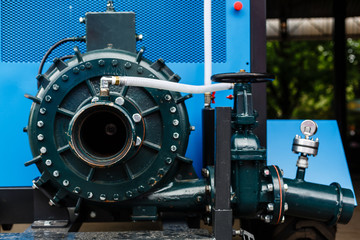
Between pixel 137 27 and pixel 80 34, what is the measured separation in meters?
0.36

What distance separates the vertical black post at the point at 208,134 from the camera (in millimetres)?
2350

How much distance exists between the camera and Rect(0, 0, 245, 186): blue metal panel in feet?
8.32

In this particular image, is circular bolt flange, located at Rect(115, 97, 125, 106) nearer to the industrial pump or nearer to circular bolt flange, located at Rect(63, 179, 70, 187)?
the industrial pump

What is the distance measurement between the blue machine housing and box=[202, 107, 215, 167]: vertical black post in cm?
17

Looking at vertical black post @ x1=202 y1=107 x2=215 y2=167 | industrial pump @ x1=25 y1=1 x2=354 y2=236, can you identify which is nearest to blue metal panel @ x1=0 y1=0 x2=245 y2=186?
vertical black post @ x1=202 y1=107 x2=215 y2=167

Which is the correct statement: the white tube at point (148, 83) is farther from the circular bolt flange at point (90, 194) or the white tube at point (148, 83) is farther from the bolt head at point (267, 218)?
the bolt head at point (267, 218)

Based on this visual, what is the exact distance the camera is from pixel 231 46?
260cm

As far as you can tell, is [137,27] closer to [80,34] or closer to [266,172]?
[80,34]

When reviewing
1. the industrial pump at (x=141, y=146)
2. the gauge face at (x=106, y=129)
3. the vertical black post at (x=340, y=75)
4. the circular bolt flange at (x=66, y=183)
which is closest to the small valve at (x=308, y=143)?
the industrial pump at (x=141, y=146)

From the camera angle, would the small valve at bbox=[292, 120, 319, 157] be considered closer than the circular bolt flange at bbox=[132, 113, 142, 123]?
No

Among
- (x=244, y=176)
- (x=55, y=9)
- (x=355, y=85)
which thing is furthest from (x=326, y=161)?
(x=355, y=85)

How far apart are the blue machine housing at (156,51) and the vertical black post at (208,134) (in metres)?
0.17

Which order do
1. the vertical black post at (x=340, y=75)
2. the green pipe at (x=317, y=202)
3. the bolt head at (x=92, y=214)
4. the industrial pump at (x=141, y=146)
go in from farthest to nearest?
the vertical black post at (x=340, y=75), the bolt head at (x=92, y=214), the green pipe at (x=317, y=202), the industrial pump at (x=141, y=146)

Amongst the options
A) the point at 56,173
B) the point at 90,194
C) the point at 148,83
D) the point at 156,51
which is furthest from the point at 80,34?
the point at 90,194
